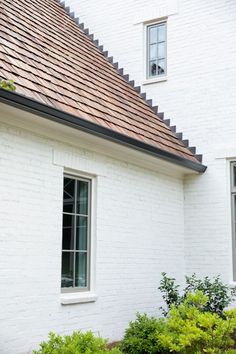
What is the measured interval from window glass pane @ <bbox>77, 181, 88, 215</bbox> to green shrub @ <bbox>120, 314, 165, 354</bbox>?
6.49 ft

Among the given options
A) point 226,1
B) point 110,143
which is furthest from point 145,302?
point 226,1

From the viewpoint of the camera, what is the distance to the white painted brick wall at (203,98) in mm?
11086

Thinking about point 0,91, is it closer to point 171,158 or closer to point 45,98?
point 45,98

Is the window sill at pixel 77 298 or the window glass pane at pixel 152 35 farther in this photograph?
the window glass pane at pixel 152 35

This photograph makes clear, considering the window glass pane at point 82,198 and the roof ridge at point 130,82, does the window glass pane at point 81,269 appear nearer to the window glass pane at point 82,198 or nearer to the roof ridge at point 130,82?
the window glass pane at point 82,198

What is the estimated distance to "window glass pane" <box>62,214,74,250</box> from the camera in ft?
26.5

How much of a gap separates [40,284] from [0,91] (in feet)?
8.76

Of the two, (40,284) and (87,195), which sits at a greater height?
(87,195)

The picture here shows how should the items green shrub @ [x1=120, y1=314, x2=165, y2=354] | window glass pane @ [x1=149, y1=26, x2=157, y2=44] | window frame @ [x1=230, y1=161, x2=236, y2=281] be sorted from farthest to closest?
1. window glass pane @ [x1=149, y1=26, x2=157, y2=44]
2. window frame @ [x1=230, y1=161, x2=236, y2=281]
3. green shrub @ [x1=120, y1=314, x2=165, y2=354]

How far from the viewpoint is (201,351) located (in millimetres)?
6234

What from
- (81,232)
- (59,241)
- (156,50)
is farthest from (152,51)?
(59,241)

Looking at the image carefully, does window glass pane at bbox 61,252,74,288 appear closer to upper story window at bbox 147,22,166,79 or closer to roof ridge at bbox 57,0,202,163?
roof ridge at bbox 57,0,202,163

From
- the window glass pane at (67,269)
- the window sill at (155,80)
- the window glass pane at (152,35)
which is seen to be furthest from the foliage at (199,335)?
the window glass pane at (152,35)

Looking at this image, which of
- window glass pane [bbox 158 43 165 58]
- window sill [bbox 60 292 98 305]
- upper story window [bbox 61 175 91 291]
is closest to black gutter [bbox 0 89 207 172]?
upper story window [bbox 61 175 91 291]
